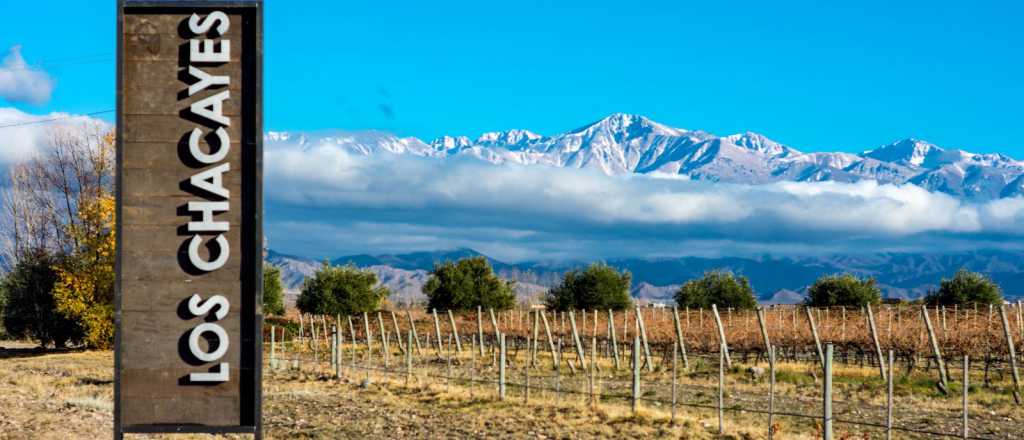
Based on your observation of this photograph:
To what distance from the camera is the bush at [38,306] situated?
5012cm

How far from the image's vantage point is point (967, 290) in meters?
66.9

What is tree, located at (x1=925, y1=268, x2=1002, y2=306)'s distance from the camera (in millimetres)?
66062

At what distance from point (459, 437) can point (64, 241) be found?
37.2m

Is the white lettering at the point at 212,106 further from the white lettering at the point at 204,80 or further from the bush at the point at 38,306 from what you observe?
the bush at the point at 38,306

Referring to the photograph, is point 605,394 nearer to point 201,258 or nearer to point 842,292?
point 201,258

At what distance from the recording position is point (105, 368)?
3947cm

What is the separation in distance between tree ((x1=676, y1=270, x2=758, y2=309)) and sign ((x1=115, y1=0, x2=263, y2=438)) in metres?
A: 63.4

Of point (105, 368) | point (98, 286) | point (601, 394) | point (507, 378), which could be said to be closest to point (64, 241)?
point (98, 286)

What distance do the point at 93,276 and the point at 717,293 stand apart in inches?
1646

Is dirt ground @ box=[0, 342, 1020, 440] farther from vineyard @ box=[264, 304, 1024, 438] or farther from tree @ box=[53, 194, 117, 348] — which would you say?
tree @ box=[53, 194, 117, 348]

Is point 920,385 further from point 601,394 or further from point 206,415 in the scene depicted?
point 206,415

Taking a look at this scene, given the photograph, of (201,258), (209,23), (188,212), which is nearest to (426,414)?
(201,258)

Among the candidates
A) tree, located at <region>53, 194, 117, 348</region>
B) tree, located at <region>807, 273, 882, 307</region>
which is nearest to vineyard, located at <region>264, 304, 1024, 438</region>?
tree, located at <region>53, 194, 117, 348</region>

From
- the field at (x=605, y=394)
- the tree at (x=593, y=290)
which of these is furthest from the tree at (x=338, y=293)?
the field at (x=605, y=394)
